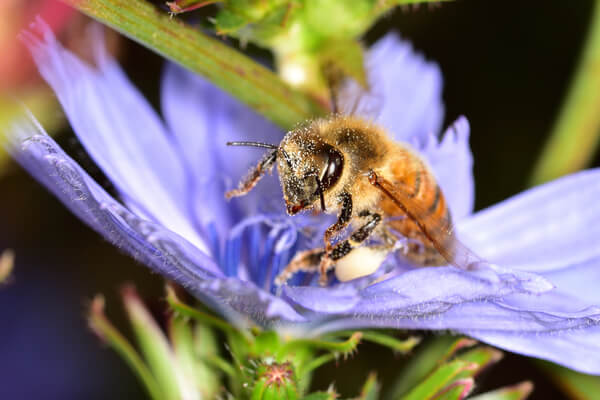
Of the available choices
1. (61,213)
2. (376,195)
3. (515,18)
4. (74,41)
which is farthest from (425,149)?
(61,213)

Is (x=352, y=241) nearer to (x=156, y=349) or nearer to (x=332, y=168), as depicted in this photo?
(x=332, y=168)

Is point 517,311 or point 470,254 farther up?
point 470,254

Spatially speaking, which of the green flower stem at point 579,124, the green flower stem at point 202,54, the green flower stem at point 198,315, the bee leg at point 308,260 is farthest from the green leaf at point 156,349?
the green flower stem at point 579,124

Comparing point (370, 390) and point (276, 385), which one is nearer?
point (276, 385)

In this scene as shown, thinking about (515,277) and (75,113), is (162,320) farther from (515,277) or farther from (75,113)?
(515,277)

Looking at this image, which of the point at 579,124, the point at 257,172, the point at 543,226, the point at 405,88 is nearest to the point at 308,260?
the point at 257,172

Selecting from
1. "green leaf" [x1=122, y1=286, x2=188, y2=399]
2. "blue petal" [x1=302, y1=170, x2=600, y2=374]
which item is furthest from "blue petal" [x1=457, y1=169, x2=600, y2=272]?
"green leaf" [x1=122, y1=286, x2=188, y2=399]

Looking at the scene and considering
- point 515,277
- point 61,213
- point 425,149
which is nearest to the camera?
point 515,277

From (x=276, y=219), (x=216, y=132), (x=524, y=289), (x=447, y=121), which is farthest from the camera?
(x=447, y=121)

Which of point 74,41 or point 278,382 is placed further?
point 74,41
